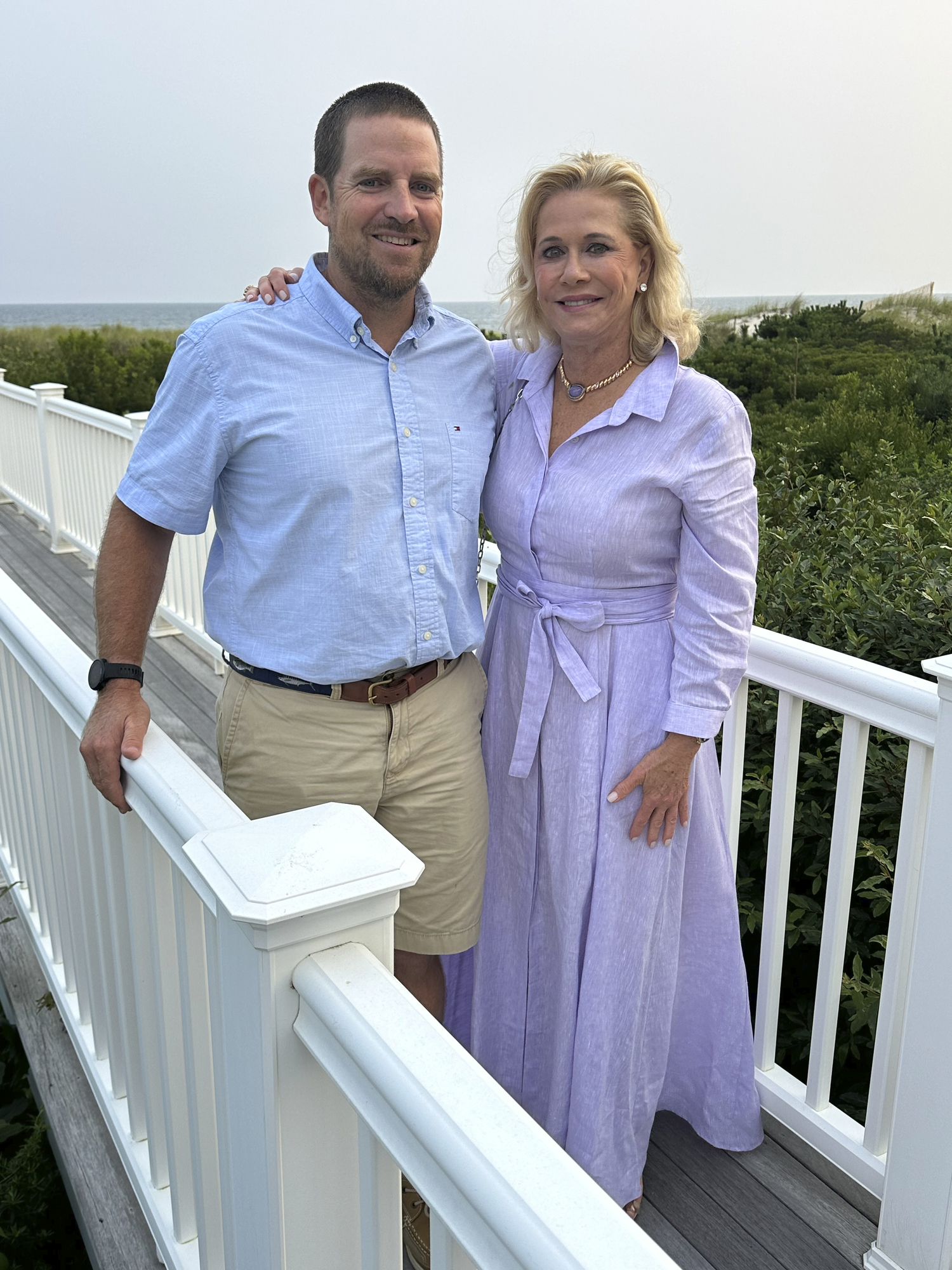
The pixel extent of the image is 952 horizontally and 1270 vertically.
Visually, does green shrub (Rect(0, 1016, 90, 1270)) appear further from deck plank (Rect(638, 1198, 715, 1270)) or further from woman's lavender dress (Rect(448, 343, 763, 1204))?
deck plank (Rect(638, 1198, 715, 1270))

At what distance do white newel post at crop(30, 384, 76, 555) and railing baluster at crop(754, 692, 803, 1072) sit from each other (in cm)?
650

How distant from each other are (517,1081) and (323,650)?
1.04 metres

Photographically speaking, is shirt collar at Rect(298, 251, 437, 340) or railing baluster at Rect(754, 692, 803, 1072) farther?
railing baluster at Rect(754, 692, 803, 1072)

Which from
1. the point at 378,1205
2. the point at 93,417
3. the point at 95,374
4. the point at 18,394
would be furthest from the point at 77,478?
the point at 95,374

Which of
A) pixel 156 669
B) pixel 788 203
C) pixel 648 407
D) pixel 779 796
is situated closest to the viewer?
pixel 648 407

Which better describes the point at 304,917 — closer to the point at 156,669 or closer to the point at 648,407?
the point at 648,407

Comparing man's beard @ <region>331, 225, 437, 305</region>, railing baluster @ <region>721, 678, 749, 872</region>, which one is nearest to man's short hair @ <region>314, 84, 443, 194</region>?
man's beard @ <region>331, 225, 437, 305</region>

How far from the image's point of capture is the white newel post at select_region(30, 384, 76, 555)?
738 cm

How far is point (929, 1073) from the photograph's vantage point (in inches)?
64.6

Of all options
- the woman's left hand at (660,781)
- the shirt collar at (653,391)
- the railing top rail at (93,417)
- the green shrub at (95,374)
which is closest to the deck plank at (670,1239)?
the woman's left hand at (660,781)

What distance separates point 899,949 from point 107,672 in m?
1.42

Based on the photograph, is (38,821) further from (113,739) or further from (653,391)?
(653,391)

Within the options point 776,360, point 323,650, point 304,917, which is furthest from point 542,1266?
point 776,360

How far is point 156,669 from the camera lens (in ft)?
17.5
